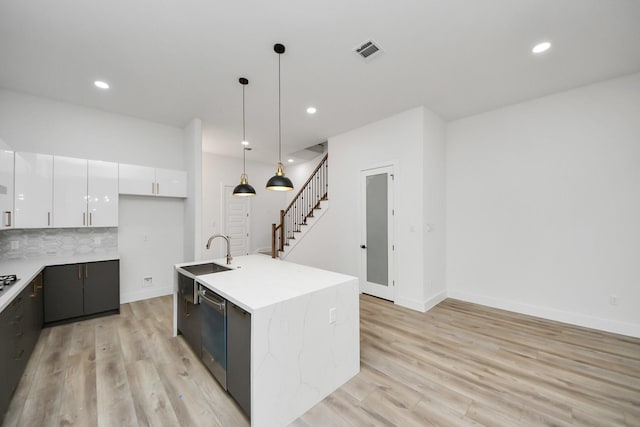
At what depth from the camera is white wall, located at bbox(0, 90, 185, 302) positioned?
134 inches

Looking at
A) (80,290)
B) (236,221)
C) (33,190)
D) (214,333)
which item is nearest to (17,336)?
(80,290)

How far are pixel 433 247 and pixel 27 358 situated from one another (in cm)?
506

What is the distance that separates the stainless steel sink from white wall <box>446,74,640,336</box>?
386 cm

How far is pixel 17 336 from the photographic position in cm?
211

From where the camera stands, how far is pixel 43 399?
6.58ft

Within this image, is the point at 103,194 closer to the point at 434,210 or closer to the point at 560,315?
the point at 434,210

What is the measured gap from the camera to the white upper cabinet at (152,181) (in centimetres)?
392

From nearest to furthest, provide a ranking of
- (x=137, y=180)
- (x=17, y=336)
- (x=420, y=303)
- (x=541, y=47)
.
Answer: (x=17, y=336) < (x=541, y=47) < (x=420, y=303) < (x=137, y=180)

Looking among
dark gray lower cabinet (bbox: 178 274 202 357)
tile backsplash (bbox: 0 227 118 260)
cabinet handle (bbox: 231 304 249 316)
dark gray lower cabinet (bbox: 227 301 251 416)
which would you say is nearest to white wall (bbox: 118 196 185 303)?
tile backsplash (bbox: 0 227 118 260)

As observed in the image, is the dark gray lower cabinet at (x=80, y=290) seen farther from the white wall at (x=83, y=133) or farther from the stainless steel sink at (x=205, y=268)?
the white wall at (x=83, y=133)

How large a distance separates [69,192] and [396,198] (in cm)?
482

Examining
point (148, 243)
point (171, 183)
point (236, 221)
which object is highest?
point (171, 183)

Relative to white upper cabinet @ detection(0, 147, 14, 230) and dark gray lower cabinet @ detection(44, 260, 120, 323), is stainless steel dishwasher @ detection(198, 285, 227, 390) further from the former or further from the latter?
white upper cabinet @ detection(0, 147, 14, 230)

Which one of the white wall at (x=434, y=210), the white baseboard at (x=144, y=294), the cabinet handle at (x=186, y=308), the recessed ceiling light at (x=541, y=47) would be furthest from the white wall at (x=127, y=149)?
the recessed ceiling light at (x=541, y=47)
